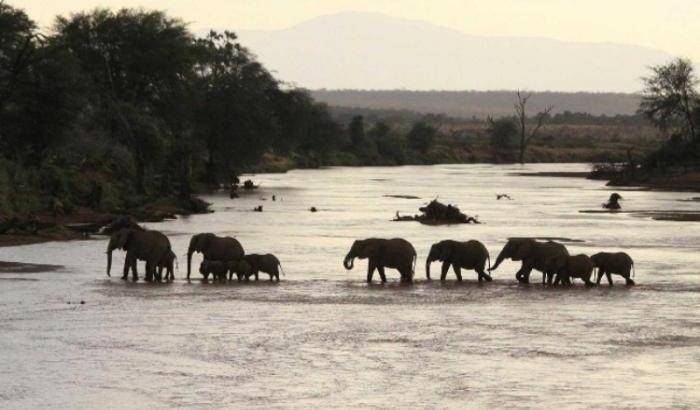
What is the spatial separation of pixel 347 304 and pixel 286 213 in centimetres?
2852

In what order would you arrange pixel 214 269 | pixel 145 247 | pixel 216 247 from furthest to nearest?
1. pixel 216 247
2. pixel 214 269
3. pixel 145 247

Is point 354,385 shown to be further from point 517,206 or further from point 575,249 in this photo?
point 517,206

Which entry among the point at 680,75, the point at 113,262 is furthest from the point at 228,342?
the point at 680,75

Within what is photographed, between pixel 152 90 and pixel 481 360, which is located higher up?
pixel 152 90

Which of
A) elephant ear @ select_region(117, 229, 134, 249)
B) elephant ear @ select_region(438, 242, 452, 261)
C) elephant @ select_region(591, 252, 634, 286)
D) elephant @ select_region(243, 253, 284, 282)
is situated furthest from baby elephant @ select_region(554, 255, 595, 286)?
elephant ear @ select_region(117, 229, 134, 249)

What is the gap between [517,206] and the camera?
5700 centimetres

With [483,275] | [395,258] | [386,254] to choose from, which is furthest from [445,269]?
[386,254]

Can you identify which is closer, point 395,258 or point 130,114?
point 395,258

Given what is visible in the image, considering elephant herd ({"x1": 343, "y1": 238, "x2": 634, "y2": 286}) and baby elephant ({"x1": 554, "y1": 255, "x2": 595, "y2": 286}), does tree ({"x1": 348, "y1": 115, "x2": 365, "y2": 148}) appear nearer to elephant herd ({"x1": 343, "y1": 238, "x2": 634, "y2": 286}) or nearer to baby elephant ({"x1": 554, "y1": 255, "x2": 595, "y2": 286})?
elephant herd ({"x1": 343, "y1": 238, "x2": 634, "y2": 286})

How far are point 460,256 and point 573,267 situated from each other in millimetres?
2113

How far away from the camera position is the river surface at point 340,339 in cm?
1457

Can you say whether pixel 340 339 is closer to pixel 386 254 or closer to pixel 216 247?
pixel 386 254

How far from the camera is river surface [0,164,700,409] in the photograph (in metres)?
14.6

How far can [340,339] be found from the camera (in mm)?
18172
